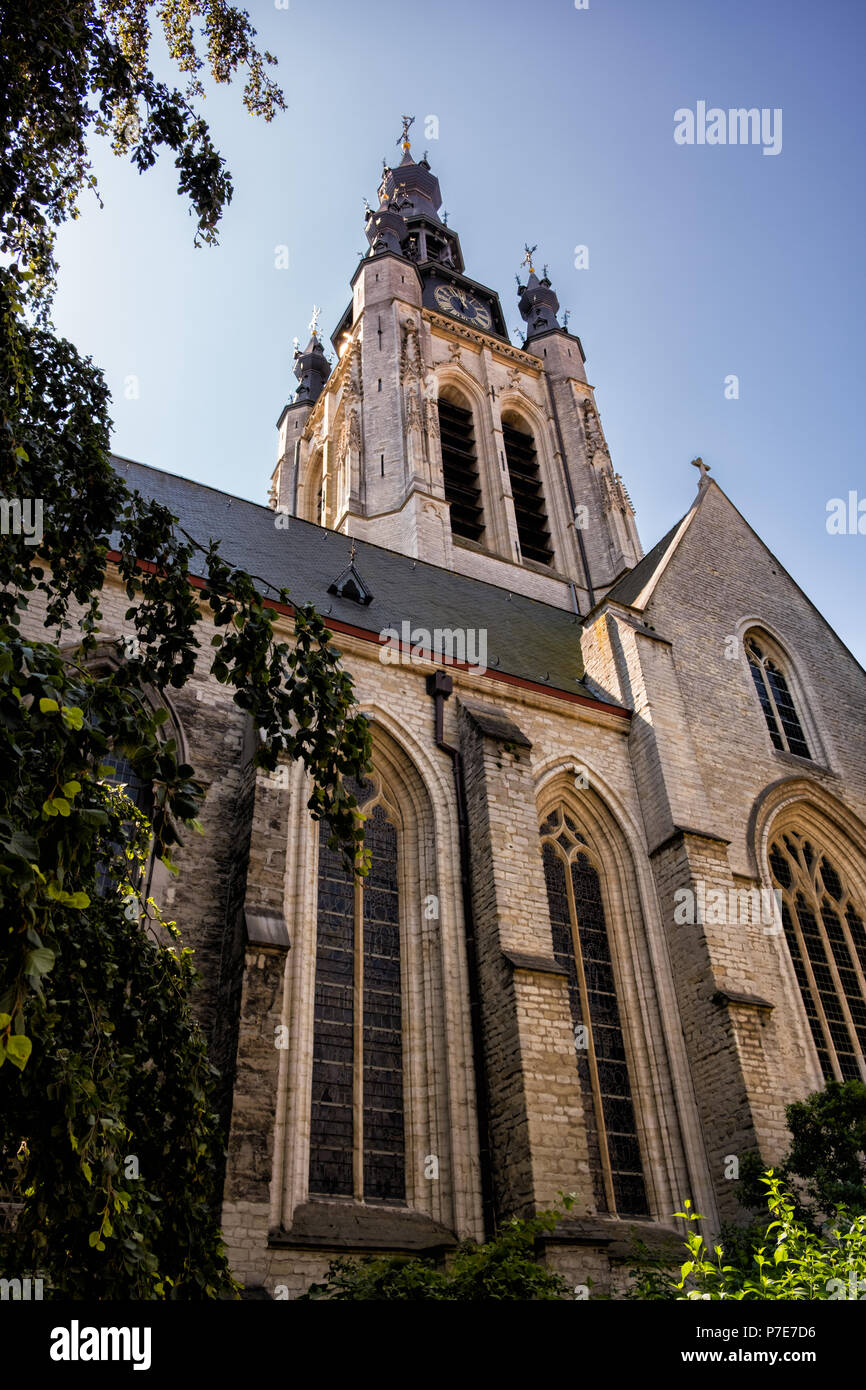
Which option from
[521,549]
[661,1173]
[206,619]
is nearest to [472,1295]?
[661,1173]

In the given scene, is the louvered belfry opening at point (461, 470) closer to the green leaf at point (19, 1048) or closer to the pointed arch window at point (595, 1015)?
the pointed arch window at point (595, 1015)

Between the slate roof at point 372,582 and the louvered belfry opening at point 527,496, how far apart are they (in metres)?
6.70

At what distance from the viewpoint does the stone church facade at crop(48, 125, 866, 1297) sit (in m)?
8.51

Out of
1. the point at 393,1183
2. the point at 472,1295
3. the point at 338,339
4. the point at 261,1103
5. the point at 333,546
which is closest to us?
the point at 472,1295

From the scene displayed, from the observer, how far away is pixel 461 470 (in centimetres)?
2505

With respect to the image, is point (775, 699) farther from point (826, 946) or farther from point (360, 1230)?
point (360, 1230)

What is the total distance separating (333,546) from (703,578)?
5.90m

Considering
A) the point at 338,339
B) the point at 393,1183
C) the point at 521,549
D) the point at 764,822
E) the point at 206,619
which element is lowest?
the point at 393,1183

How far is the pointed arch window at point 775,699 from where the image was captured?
14.4m

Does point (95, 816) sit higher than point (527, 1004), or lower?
lower

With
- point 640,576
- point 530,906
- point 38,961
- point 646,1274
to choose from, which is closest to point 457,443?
point 640,576

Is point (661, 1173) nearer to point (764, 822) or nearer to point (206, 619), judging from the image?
point (764, 822)

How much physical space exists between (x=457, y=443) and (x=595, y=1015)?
59.0ft

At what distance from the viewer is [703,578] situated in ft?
50.9
